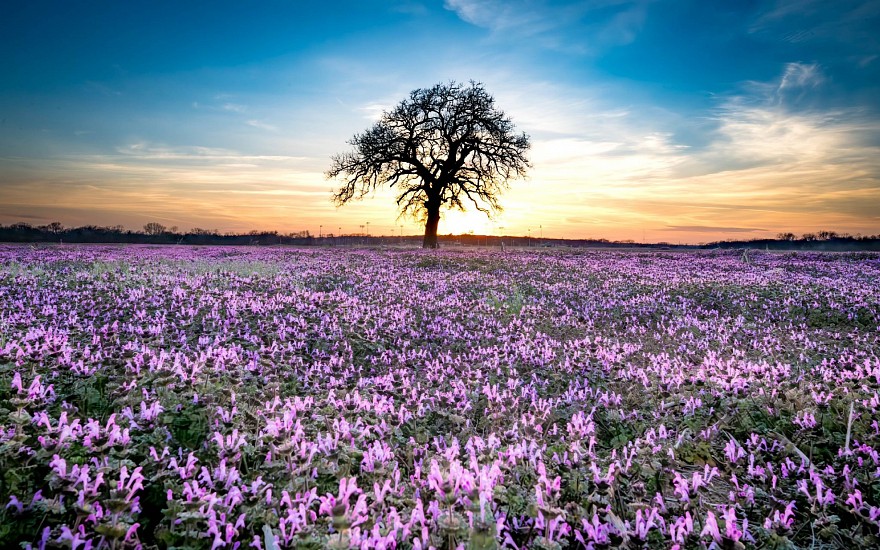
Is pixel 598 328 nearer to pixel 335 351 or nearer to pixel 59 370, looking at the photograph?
pixel 335 351

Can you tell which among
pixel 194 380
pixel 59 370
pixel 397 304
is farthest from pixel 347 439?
pixel 397 304

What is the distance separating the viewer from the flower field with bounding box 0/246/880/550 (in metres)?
2.24

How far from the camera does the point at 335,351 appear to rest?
23.1 feet

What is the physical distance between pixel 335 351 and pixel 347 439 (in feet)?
12.5

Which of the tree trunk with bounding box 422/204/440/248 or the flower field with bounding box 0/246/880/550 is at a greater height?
the tree trunk with bounding box 422/204/440/248

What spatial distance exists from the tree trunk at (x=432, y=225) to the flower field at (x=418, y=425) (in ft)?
98.6

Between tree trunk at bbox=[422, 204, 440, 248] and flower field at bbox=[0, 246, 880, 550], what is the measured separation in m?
30.1

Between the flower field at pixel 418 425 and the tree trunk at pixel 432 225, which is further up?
the tree trunk at pixel 432 225

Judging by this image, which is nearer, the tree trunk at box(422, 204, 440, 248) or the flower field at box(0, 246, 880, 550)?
the flower field at box(0, 246, 880, 550)

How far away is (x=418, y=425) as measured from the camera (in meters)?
4.51

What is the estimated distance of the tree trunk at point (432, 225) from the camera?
41.1 metres

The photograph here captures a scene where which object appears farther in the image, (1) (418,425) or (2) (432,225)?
(2) (432,225)

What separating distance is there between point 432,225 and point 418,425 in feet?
122

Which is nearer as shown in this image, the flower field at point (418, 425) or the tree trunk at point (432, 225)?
the flower field at point (418, 425)
